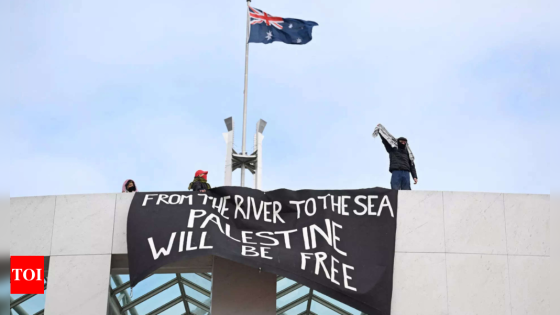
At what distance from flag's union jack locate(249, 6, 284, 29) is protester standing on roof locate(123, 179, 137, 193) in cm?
711

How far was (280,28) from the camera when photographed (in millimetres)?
19031

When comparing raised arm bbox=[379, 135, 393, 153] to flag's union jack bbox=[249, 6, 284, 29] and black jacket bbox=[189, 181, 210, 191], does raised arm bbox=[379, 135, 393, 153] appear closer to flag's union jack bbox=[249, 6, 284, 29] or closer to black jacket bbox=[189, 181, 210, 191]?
black jacket bbox=[189, 181, 210, 191]

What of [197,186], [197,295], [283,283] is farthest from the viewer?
[197,295]

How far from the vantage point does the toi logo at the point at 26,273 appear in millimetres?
12422

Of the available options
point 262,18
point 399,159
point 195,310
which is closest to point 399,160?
point 399,159

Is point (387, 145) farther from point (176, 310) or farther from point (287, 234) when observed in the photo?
point (176, 310)

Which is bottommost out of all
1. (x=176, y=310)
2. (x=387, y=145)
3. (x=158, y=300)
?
(x=176, y=310)

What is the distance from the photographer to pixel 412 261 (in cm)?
1235

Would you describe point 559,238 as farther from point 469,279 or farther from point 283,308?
point 283,308

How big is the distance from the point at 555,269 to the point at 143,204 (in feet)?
23.4

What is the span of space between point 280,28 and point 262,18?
0.57m

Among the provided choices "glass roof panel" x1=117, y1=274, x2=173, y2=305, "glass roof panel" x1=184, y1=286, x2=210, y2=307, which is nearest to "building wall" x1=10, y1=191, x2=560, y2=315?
"glass roof panel" x1=117, y1=274, x2=173, y2=305

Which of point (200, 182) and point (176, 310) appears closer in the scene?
point (200, 182)

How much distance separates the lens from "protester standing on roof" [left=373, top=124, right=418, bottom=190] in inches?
542
